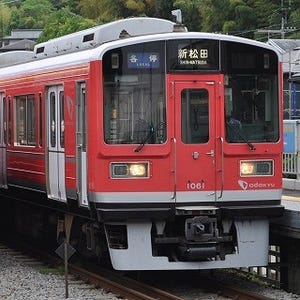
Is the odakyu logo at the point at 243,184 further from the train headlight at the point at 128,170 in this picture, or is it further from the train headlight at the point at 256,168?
the train headlight at the point at 128,170

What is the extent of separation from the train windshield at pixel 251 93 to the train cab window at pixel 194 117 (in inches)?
11.6

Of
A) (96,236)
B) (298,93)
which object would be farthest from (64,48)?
(298,93)

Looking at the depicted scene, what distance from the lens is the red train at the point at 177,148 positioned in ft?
34.8

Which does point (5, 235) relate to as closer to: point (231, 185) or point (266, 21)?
point (231, 185)

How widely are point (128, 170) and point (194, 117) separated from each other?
3.30ft

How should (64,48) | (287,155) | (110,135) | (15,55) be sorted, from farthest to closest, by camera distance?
(287,155) → (15,55) → (64,48) → (110,135)

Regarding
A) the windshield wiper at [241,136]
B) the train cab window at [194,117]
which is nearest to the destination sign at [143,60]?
the train cab window at [194,117]

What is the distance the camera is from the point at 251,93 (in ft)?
36.5

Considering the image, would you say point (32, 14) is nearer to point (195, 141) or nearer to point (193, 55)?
Result: point (193, 55)

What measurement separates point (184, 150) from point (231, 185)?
693 millimetres

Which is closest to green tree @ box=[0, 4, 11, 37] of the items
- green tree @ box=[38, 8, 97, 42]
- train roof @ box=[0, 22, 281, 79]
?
green tree @ box=[38, 8, 97, 42]

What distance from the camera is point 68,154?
11.6 metres

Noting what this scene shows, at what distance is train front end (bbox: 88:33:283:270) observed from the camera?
10.6 metres

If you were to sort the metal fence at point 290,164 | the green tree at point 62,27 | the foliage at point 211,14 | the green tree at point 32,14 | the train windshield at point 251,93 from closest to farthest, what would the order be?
1. the train windshield at point 251,93
2. the metal fence at point 290,164
3. the green tree at point 62,27
4. the foliage at point 211,14
5. the green tree at point 32,14
